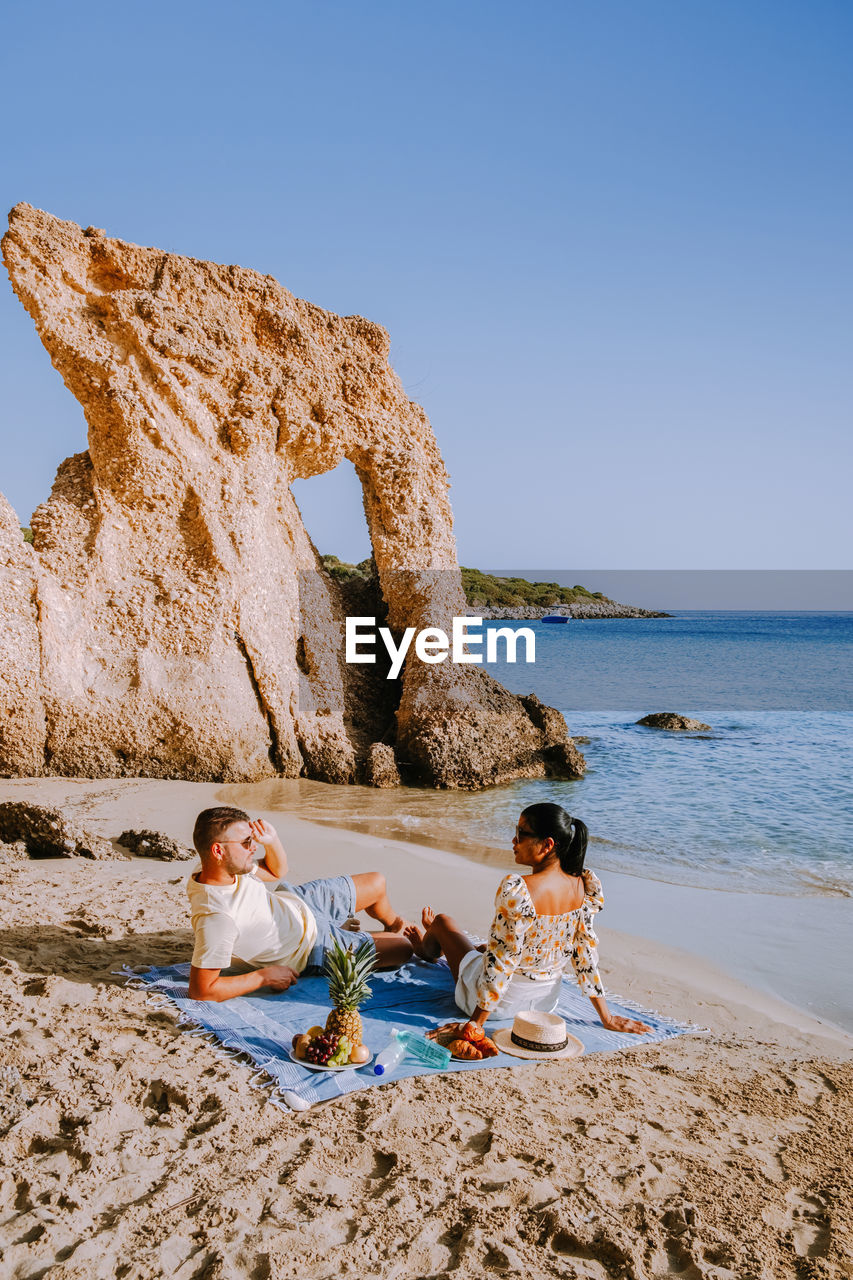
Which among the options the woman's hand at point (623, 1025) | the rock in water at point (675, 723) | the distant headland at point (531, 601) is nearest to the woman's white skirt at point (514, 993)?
the woman's hand at point (623, 1025)

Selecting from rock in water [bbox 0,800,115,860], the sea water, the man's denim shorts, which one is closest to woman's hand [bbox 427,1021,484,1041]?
the man's denim shorts

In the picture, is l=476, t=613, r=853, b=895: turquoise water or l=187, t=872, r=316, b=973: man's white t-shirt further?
l=476, t=613, r=853, b=895: turquoise water

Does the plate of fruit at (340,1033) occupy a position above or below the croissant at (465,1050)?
above

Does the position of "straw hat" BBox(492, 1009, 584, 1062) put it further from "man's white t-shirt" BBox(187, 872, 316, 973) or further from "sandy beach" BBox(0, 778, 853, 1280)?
"man's white t-shirt" BBox(187, 872, 316, 973)

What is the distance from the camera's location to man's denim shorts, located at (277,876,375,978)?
4.73m

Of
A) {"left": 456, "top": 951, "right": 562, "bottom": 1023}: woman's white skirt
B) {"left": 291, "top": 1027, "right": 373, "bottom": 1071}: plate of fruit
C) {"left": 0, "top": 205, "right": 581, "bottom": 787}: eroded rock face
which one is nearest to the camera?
{"left": 291, "top": 1027, "right": 373, "bottom": 1071}: plate of fruit

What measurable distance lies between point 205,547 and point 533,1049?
787cm

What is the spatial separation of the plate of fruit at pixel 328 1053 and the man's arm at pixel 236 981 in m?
0.57

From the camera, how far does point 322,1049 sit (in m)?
3.75

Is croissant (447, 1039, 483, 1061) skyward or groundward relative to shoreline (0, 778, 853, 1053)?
skyward

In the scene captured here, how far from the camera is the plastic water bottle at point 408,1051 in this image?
3752 mm

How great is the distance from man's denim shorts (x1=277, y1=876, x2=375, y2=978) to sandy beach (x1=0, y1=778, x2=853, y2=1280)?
0.87 meters

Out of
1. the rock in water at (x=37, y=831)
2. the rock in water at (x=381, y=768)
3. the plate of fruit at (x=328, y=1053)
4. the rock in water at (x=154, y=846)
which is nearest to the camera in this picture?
the plate of fruit at (x=328, y=1053)

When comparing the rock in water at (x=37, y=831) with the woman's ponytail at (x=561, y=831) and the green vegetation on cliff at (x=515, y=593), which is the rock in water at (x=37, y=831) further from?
the green vegetation on cliff at (x=515, y=593)
